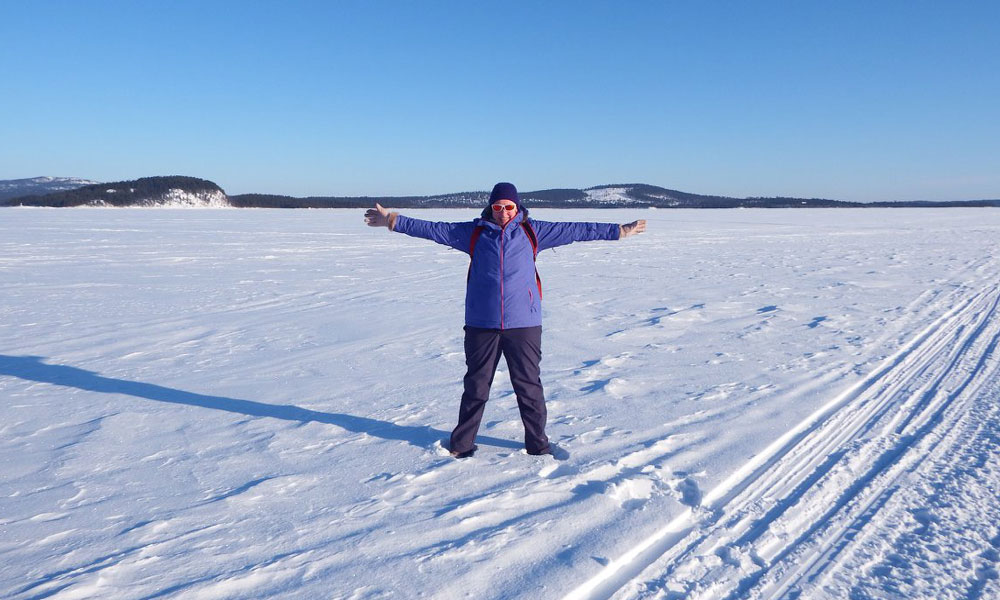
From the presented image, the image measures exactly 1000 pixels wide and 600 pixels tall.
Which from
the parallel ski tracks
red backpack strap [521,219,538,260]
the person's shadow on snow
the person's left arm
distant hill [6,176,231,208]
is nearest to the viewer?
the parallel ski tracks

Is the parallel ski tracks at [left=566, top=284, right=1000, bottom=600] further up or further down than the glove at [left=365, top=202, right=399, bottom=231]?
further down

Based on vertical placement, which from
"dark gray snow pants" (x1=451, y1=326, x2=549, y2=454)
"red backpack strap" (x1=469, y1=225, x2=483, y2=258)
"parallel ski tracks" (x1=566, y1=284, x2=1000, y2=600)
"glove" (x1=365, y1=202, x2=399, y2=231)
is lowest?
"parallel ski tracks" (x1=566, y1=284, x2=1000, y2=600)

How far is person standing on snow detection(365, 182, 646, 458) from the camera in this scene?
10.7 ft

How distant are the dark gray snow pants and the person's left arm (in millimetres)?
496

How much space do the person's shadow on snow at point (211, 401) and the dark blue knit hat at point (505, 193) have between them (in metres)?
1.39

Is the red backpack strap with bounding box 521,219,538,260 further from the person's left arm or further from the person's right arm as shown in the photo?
the person's right arm

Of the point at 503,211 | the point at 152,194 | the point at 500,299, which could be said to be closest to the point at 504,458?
the point at 500,299

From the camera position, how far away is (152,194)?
106 meters

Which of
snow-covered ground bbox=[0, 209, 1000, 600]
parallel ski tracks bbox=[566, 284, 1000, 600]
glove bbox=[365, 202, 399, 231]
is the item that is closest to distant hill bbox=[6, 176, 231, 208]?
snow-covered ground bbox=[0, 209, 1000, 600]

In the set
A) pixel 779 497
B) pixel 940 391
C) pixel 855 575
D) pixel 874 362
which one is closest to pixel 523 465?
pixel 779 497

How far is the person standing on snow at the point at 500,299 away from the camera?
3258 millimetres

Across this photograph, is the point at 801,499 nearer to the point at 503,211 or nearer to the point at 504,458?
the point at 504,458

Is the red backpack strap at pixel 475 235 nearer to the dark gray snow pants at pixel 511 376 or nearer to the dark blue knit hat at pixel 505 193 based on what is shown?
the dark blue knit hat at pixel 505 193

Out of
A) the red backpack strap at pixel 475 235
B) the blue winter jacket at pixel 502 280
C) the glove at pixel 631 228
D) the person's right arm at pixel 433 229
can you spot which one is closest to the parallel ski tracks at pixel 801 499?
the blue winter jacket at pixel 502 280
